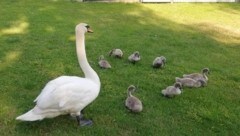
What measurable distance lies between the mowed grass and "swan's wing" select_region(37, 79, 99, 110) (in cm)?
48

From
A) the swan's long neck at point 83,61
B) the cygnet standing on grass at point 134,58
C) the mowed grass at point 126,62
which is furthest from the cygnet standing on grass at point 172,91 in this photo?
the cygnet standing on grass at point 134,58

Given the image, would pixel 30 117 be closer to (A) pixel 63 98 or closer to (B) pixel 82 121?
(A) pixel 63 98

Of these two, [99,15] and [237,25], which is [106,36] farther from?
[237,25]

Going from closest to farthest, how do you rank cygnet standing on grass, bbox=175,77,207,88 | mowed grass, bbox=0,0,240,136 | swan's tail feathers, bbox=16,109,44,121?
swan's tail feathers, bbox=16,109,44,121 < mowed grass, bbox=0,0,240,136 < cygnet standing on grass, bbox=175,77,207,88

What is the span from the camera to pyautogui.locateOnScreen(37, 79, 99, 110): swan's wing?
17.2ft

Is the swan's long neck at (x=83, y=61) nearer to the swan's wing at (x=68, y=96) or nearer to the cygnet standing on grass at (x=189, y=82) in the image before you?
the swan's wing at (x=68, y=96)

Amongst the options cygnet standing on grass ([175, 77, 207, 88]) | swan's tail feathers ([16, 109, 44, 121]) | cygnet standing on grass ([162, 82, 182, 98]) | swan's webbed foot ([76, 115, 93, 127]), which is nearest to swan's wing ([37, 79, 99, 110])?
swan's tail feathers ([16, 109, 44, 121])

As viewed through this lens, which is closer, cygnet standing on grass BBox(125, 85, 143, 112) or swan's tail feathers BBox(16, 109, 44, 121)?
swan's tail feathers BBox(16, 109, 44, 121)

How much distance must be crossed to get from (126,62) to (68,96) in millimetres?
3358

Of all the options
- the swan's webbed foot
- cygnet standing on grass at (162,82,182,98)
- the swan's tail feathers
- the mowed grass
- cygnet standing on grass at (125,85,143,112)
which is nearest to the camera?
the swan's tail feathers

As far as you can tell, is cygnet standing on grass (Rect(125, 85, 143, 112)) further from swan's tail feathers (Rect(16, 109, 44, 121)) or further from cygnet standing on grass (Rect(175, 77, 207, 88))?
swan's tail feathers (Rect(16, 109, 44, 121))

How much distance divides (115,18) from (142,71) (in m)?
5.25

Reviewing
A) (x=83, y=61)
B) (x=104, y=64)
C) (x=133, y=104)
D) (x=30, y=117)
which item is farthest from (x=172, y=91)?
(x=30, y=117)

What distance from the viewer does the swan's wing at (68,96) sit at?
17.2ft
